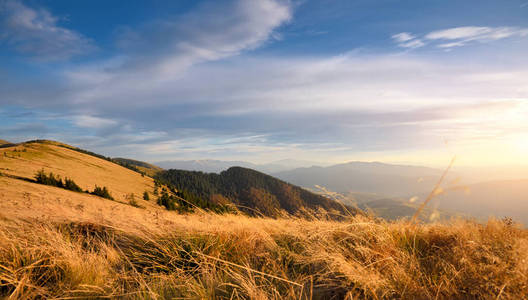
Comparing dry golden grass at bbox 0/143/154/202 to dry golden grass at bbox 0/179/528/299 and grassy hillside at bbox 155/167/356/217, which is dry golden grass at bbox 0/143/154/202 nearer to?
dry golden grass at bbox 0/179/528/299

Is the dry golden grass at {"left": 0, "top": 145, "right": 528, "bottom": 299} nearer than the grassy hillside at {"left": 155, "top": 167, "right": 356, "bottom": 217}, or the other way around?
the dry golden grass at {"left": 0, "top": 145, "right": 528, "bottom": 299}

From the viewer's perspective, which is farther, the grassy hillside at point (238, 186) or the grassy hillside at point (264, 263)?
the grassy hillside at point (238, 186)

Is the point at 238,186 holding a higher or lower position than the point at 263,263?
lower

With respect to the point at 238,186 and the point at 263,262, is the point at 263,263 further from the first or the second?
the point at 238,186

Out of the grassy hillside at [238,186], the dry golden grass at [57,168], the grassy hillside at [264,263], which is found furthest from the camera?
the grassy hillside at [238,186]

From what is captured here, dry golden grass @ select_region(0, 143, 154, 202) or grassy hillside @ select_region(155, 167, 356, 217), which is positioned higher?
dry golden grass @ select_region(0, 143, 154, 202)

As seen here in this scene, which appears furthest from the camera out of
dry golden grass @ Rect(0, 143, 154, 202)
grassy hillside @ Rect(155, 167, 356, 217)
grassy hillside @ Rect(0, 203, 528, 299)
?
grassy hillside @ Rect(155, 167, 356, 217)

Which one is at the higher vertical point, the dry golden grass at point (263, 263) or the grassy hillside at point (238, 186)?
the dry golden grass at point (263, 263)

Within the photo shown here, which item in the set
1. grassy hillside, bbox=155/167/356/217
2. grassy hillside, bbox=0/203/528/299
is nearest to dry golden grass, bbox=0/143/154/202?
grassy hillside, bbox=0/203/528/299

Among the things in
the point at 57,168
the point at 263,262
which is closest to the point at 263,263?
the point at 263,262

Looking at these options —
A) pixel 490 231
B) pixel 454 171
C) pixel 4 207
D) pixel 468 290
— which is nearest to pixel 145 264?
pixel 468 290

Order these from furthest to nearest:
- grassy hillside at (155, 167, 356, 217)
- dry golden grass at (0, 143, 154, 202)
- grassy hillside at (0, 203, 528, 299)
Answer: grassy hillside at (155, 167, 356, 217) → dry golden grass at (0, 143, 154, 202) → grassy hillside at (0, 203, 528, 299)

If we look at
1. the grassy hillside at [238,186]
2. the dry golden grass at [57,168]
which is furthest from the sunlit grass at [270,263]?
the grassy hillside at [238,186]

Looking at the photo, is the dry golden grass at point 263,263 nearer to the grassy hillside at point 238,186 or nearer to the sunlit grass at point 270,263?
the sunlit grass at point 270,263
